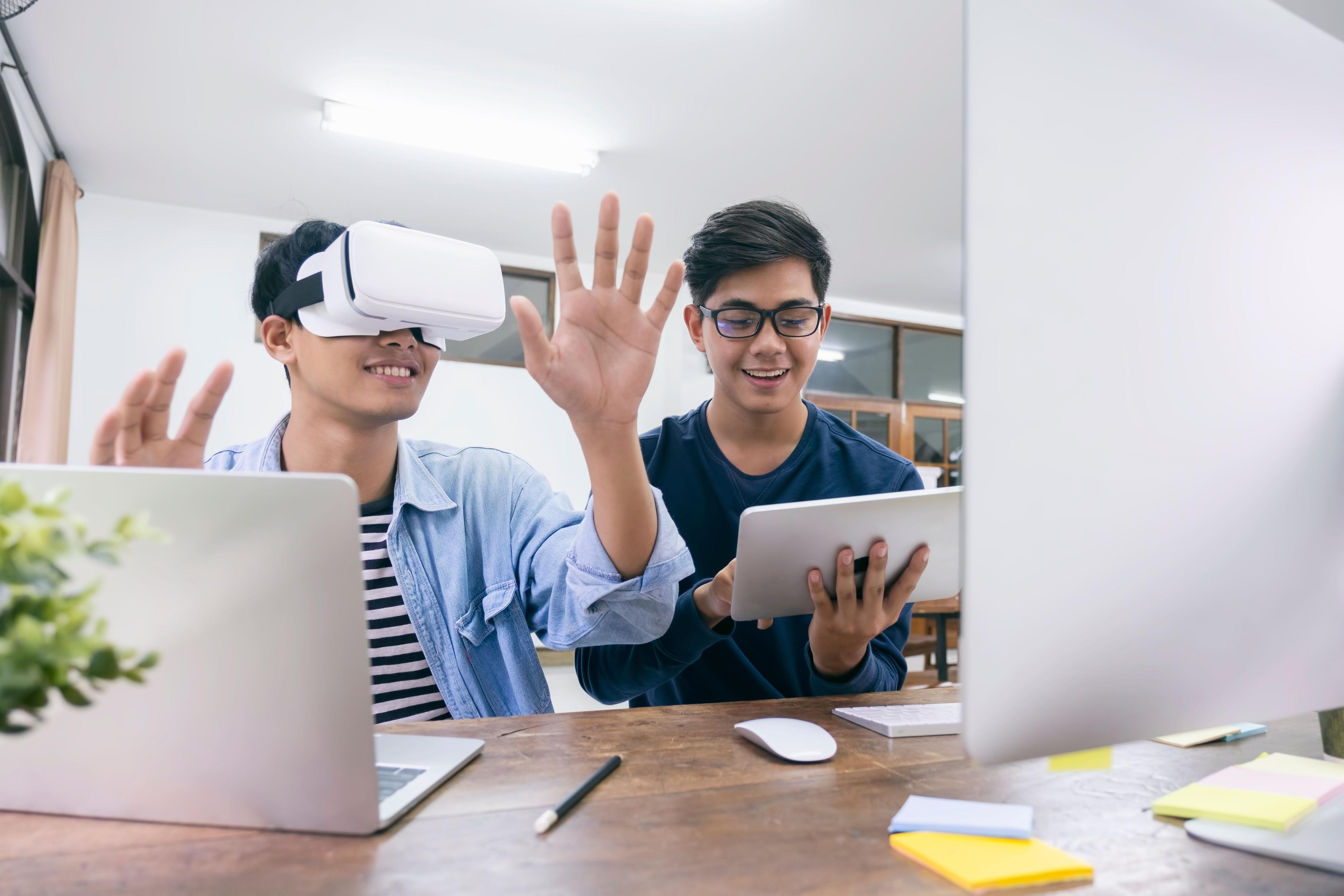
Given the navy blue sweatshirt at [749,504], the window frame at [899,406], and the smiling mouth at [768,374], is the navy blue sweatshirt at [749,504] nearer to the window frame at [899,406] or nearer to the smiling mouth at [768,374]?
the smiling mouth at [768,374]

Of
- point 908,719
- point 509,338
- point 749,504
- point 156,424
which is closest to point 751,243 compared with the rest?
point 749,504

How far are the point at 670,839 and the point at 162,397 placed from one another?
2.12ft

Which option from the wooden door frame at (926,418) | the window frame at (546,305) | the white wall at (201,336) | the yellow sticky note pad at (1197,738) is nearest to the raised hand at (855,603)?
the yellow sticky note pad at (1197,738)

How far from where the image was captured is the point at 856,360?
6.91m

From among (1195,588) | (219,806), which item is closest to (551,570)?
(219,806)

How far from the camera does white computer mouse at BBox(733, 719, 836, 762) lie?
2.44 feet

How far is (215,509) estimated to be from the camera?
0.48 meters

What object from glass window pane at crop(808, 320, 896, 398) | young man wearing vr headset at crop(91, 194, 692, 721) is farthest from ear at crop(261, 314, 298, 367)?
glass window pane at crop(808, 320, 896, 398)

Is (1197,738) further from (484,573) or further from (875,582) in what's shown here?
(484,573)

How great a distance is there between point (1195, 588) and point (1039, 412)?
17 centimetres

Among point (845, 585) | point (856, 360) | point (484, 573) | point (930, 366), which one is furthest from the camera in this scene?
point (930, 366)

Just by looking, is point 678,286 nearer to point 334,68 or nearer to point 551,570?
point 551,570

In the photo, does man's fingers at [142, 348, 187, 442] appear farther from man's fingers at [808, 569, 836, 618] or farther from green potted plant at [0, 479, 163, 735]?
man's fingers at [808, 569, 836, 618]

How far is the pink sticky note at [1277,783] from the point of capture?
2.03 ft
